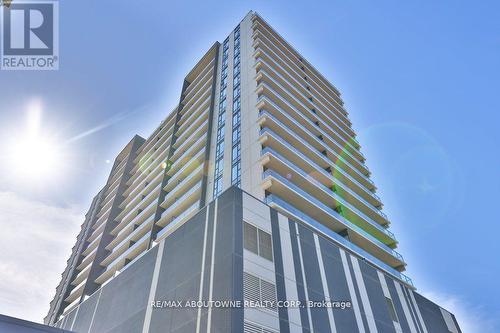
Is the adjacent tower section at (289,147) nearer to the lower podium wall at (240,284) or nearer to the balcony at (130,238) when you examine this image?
the lower podium wall at (240,284)

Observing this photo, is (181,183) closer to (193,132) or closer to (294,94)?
(193,132)

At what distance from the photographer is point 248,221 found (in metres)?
21.2

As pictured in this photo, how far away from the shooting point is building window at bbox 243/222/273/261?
1994 centimetres

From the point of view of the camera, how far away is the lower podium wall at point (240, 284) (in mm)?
17672

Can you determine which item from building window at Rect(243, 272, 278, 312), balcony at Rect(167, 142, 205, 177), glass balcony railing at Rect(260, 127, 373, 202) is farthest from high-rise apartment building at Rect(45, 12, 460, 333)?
glass balcony railing at Rect(260, 127, 373, 202)

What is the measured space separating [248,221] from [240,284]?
14.7 ft

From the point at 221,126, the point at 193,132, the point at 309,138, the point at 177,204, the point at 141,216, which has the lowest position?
the point at 177,204

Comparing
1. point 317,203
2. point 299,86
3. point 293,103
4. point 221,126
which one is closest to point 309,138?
point 293,103

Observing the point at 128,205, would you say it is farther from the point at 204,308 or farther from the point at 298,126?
the point at 204,308

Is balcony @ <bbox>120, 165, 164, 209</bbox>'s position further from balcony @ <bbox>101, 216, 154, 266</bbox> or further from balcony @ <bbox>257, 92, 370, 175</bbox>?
balcony @ <bbox>257, 92, 370, 175</bbox>

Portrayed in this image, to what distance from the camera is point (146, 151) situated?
64750mm

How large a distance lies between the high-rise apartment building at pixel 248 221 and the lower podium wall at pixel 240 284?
0.28 ft

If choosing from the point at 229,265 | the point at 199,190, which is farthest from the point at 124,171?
the point at 229,265

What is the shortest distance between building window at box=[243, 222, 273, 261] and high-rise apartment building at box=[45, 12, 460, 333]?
0.26 feet
